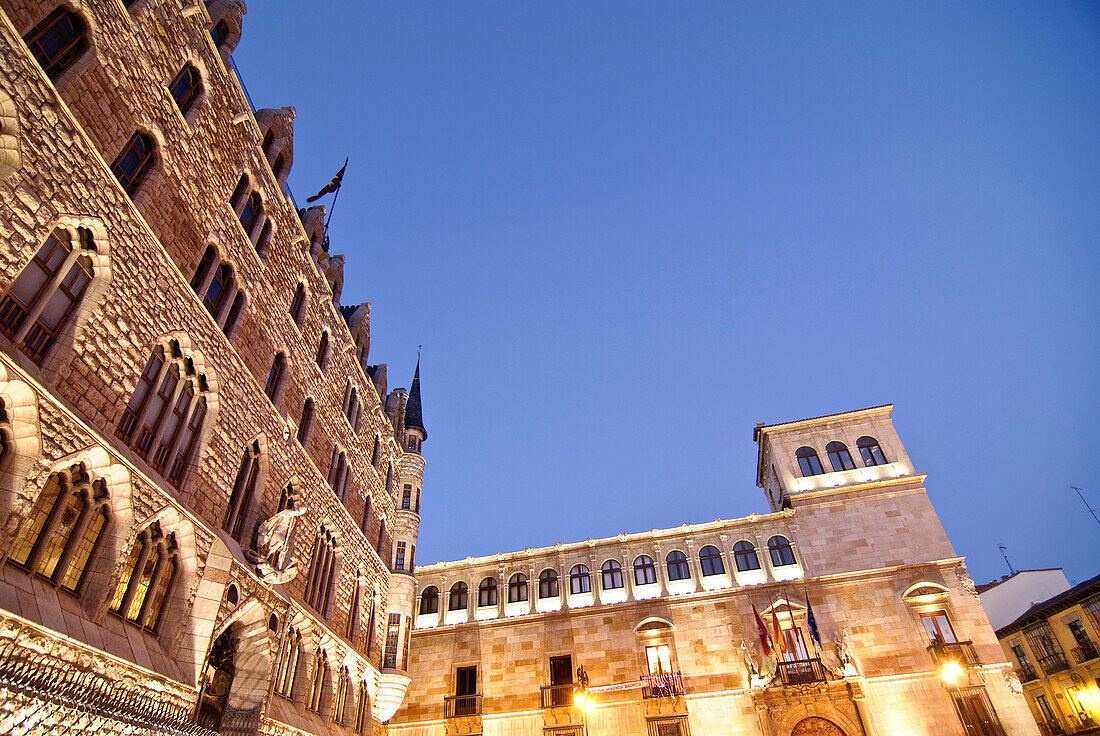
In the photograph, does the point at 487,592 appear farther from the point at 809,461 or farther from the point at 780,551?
the point at 809,461

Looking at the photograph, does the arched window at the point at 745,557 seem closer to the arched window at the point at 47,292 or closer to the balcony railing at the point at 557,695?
the balcony railing at the point at 557,695

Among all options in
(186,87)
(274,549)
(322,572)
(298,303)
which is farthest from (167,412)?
(322,572)

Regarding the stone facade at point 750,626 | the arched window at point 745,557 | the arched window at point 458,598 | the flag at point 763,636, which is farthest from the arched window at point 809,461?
the arched window at point 458,598

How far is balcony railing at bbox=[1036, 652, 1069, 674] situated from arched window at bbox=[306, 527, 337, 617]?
118ft

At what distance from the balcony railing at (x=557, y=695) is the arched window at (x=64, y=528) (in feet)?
71.8

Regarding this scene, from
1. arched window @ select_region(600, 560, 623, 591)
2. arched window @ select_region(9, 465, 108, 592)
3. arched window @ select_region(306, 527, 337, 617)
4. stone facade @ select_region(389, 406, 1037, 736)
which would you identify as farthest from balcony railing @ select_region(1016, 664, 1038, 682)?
arched window @ select_region(9, 465, 108, 592)

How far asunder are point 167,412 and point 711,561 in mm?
24615

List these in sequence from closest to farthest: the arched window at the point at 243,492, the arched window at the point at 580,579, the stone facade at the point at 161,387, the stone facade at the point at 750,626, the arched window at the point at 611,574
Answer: the stone facade at the point at 161,387 < the arched window at the point at 243,492 < the stone facade at the point at 750,626 < the arched window at the point at 611,574 < the arched window at the point at 580,579

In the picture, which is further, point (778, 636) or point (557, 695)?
point (557, 695)

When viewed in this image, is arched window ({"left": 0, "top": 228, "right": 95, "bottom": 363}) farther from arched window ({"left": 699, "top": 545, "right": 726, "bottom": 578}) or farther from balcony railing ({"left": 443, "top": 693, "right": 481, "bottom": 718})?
arched window ({"left": 699, "top": 545, "right": 726, "bottom": 578})

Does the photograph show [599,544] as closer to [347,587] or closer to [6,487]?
[347,587]

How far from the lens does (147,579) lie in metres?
11.2

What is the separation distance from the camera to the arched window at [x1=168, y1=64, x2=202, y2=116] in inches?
530

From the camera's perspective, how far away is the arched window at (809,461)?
100 ft
